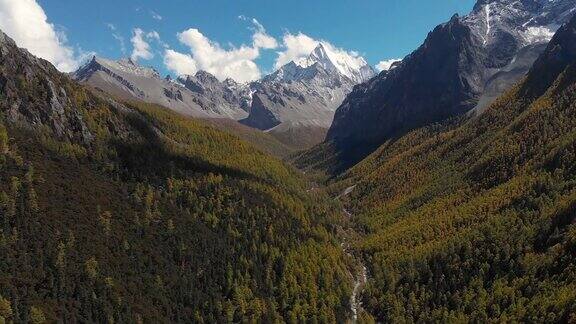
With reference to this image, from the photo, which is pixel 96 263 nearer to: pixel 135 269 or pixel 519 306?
pixel 135 269

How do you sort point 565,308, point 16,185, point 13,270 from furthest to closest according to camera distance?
point 16,185 → point 565,308 → point 13,270

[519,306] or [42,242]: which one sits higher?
[42,242]

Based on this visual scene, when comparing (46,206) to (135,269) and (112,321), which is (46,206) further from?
(112,321)

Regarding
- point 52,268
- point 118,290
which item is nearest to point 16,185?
point 52,268

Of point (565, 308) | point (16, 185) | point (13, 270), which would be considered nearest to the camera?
point (13, 270)

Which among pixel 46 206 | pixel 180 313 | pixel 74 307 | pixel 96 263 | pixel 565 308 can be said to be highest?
pixel 46 206

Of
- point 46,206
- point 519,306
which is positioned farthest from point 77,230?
point 519,306

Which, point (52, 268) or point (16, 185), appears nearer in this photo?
point (52, 268)

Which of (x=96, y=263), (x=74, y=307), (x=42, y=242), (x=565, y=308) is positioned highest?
(x=42, y=242)

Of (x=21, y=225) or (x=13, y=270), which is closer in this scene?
(x=13, y=270)

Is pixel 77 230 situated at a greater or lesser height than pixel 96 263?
greater
